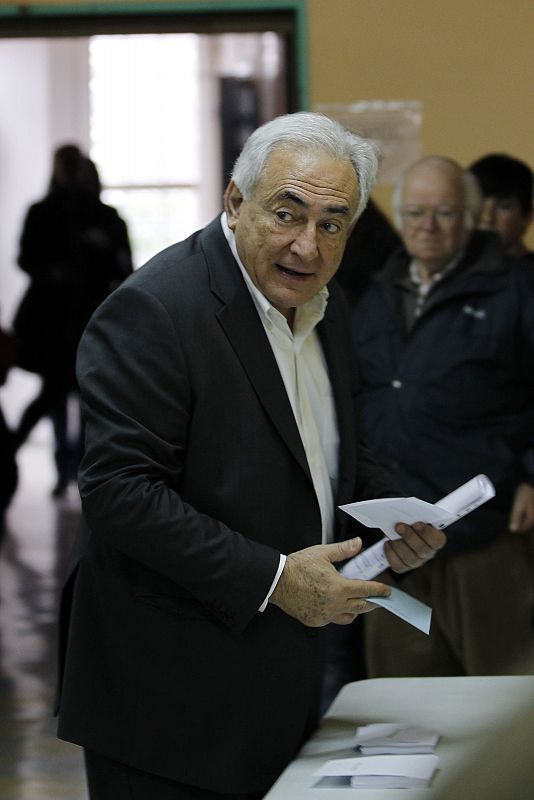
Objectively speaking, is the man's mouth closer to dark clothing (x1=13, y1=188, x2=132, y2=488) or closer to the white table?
the white table

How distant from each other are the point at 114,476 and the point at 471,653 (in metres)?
1.94

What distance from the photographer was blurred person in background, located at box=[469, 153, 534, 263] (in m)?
3.77

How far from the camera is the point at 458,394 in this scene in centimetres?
337

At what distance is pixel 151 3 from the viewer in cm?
386

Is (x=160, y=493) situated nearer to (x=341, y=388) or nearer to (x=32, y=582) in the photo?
(x=341, y=388)

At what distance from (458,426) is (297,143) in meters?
1.71

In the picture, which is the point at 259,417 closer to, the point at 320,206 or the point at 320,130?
the point at 320,206

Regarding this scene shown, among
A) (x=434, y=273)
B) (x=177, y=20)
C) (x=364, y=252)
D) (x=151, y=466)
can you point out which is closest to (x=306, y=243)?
(x=151, y=466)

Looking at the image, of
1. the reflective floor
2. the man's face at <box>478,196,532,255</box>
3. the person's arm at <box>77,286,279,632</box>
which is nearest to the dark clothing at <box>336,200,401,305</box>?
the man's face at <box>478,196,532,255</box>

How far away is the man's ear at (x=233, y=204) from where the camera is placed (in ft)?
6.28

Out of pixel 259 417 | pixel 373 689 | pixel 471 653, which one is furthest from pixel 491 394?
pixel 259 417

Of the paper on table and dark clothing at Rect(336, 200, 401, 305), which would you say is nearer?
the paper on table

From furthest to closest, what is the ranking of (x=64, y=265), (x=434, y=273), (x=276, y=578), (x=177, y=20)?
1. (x=64, y=265)
2. (x=177, y=20)
3. (x=434, y=273)
4. (x=276, y=578)

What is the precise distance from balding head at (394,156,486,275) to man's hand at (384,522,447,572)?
170 cm
